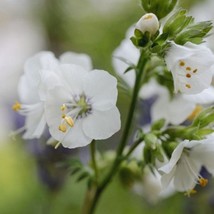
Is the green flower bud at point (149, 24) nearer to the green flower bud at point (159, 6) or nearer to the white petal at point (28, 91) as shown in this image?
the green flower bud at point (159, 6)

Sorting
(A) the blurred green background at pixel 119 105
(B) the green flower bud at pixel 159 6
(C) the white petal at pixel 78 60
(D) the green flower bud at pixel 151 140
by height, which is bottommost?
(A) the blurred green background at pixel 119 105

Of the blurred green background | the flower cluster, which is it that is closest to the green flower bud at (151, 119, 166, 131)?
the flower cluster

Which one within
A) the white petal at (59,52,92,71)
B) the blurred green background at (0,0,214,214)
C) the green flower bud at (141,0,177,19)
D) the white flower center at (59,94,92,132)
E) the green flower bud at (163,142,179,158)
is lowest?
the blurred green background at (0,0,214,214)

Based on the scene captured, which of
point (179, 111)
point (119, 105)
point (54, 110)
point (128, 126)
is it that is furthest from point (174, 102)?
point (119, 105)

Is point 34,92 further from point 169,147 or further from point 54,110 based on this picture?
point 169,147

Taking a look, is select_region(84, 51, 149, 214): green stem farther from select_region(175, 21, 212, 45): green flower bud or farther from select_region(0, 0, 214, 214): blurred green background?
select_region(0, 0, 214, 214): blurred green background

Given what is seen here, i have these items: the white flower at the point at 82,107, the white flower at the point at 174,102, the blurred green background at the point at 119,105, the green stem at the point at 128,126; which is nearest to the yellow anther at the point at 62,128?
the white flower at the point at 82,107

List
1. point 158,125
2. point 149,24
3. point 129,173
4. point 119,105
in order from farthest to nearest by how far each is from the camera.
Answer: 1. point 119,105
2. point 129,173
3. point 158,125
4. point 149,24
